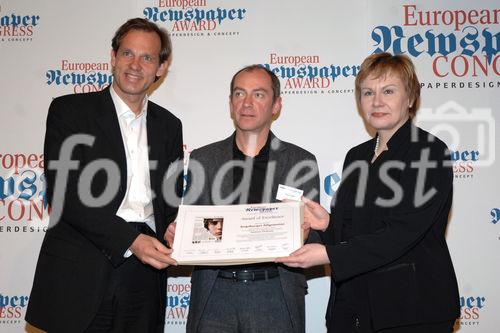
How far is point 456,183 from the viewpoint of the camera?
4047mm

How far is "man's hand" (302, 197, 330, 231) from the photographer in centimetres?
288

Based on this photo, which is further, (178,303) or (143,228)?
(178,303)

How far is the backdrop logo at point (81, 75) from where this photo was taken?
4.25 m

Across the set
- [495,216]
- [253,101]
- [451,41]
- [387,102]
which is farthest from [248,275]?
[451,41]

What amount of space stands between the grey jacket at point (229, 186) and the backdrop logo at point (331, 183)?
1.11 meters

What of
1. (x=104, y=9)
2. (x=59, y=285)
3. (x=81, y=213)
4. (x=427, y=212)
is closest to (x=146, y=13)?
(x=104, y=9)

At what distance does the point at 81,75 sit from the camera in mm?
4254

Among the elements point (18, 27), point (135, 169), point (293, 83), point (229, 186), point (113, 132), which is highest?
point (18, 27)

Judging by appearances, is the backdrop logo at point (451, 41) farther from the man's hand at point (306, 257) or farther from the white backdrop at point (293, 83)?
the man's hand at point (306, 257)

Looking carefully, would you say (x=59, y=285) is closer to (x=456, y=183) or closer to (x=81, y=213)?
(x=81, y=213)

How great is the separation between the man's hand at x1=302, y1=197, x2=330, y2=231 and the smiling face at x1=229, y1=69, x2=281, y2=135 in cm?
60

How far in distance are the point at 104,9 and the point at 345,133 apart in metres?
2.33

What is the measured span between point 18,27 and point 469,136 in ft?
13.1

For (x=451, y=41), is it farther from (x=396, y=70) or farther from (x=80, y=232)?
(x=80, y=232)
